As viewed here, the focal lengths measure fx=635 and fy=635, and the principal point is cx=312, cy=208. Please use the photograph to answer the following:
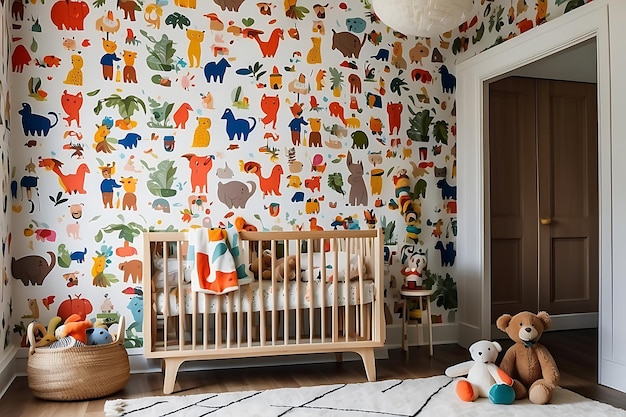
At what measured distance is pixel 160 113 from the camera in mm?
3537

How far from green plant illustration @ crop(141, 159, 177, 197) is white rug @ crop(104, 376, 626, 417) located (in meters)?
1.17

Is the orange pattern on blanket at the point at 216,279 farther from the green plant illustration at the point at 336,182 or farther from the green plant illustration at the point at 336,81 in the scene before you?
the green plant illustration at the point at 336,81

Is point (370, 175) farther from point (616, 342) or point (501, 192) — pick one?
point (616, 342)

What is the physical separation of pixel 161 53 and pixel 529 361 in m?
2.49

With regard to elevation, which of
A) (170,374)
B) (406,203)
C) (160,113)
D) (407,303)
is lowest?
(170,374)

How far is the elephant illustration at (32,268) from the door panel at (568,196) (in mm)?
3211

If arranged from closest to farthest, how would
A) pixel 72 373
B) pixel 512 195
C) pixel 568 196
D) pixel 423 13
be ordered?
pixel 423 13
pixel 72 373
pixel 512 195
pixel 568 196

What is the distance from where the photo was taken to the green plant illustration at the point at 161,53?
353 centimetres

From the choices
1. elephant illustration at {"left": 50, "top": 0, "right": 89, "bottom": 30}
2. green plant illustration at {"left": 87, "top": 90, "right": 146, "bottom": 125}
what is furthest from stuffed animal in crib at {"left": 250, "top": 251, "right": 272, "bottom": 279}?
elephant illustration at {"left": 50, "top": 0, "right": 89, "bottom": 30}

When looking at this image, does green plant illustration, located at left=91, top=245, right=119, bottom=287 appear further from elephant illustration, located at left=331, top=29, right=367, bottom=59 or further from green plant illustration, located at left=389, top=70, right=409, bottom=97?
green plant illustration, located at left=389, top=70, right=409, bottom=97

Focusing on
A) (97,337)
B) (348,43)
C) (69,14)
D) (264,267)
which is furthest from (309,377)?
(69,14)

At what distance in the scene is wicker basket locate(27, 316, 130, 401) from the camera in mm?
2838

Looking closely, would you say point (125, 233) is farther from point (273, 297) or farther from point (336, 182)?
point (336, 182)

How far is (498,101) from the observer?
4.36 meters
